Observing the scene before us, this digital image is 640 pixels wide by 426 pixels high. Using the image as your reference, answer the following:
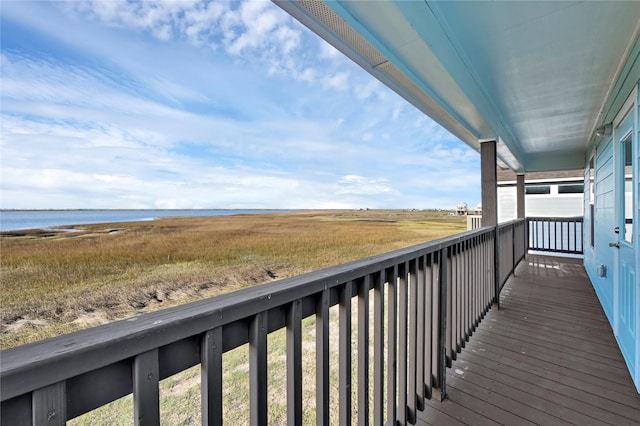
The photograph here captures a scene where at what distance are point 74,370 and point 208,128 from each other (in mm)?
16019

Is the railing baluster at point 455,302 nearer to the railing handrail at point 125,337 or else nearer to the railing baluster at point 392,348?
the railing baluster at point 392,348

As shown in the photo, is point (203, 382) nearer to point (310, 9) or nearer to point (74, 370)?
point (74, 370)

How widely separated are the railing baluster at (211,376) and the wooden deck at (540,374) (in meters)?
1.45

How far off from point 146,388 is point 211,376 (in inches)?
5.8

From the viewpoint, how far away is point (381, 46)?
5.74 feet

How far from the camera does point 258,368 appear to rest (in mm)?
780

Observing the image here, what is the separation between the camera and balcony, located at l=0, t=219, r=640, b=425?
1.63 feet

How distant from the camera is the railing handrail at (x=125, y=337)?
41cm

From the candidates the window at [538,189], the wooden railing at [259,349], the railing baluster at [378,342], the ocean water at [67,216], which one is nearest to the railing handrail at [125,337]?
the wooden railing at [259,349]

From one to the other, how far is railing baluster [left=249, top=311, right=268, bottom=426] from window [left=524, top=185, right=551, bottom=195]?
10296 mm

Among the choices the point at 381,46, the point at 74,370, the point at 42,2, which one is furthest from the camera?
the point at 42,2

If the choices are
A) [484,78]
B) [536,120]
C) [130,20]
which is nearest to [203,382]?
[484,78]

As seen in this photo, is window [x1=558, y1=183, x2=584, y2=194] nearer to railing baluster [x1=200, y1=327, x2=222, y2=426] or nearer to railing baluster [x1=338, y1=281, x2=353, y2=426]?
railing baluster [x1=338, y1=281, x2=353, y2=426]

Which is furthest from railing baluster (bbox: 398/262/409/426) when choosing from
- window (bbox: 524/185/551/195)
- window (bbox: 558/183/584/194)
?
window (bbox: 558/183/584/194)
